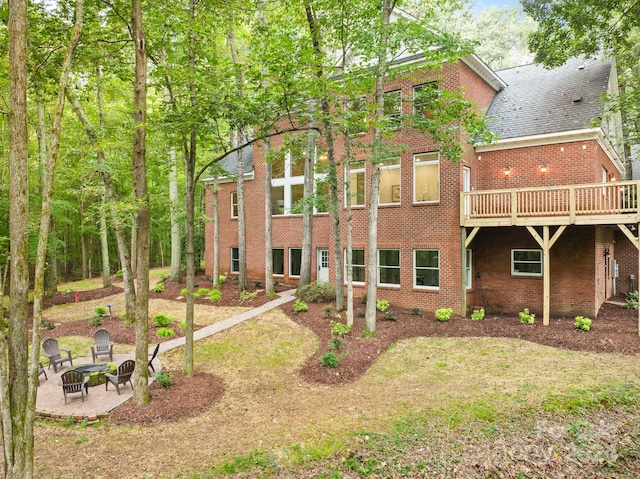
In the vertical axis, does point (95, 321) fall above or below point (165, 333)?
above

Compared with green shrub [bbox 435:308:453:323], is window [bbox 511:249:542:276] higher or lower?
higher

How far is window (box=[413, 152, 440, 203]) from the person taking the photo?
13.9 metres

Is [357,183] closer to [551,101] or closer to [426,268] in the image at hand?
[426,268]

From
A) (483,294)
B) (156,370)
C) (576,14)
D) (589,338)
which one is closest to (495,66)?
(576,14)

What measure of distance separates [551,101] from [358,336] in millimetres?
11798

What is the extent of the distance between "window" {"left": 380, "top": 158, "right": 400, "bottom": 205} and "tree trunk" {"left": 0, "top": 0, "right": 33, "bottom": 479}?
480 inches

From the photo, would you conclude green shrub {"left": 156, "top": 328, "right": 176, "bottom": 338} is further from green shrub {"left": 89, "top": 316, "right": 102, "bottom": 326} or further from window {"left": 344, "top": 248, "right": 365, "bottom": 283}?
window {"left": 344, "top": 248, "right": 365, "bottom": 283}

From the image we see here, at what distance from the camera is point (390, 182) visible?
15000mm

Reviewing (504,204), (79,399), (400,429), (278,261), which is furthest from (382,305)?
(79,399)

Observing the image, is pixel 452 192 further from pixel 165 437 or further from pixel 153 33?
pixel 165 437

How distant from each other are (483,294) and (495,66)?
3489 centimetres

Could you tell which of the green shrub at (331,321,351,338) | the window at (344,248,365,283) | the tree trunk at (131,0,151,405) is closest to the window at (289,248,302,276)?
the window at (344,248,365,283)

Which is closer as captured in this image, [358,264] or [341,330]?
[341,330]

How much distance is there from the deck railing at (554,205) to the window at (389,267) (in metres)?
3.05
